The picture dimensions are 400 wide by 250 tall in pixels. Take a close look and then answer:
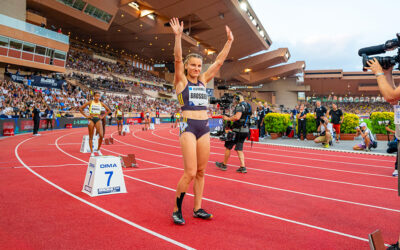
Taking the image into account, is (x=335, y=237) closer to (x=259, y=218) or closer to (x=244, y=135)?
(x=259, y=218)

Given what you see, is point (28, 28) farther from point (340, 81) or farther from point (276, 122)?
point (340, 81)

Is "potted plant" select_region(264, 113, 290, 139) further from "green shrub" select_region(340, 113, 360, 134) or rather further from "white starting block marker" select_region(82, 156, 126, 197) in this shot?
"white starting block marker" select_region(82, 156, 126, 197)

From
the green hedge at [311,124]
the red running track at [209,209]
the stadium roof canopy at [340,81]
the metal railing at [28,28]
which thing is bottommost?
the red running track at [209,209]

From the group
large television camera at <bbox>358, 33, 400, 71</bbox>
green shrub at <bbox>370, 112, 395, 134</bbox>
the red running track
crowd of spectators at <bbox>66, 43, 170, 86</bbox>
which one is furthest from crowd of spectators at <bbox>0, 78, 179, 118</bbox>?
green shrub at <bbox>370, 112, 395, 134</bbox>

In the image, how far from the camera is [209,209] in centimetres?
380

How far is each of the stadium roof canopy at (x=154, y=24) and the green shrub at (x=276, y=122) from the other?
18.1 meters

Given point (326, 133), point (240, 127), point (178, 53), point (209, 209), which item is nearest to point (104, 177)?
point (209, 209)

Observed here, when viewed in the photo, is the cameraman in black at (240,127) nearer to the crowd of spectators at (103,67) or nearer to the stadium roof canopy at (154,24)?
Answer: the stadium roof canopy at (154,24)

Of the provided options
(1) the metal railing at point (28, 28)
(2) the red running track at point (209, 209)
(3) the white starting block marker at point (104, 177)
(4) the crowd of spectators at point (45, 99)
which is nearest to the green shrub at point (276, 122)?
(2) the red running track at point (209, 209)

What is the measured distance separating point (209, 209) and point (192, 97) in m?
1.86

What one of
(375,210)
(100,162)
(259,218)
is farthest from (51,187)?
(375,210)

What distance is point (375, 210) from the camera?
390 cm

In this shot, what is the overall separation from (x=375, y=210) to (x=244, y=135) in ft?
11.1

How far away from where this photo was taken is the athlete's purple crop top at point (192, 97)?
3248 mm
